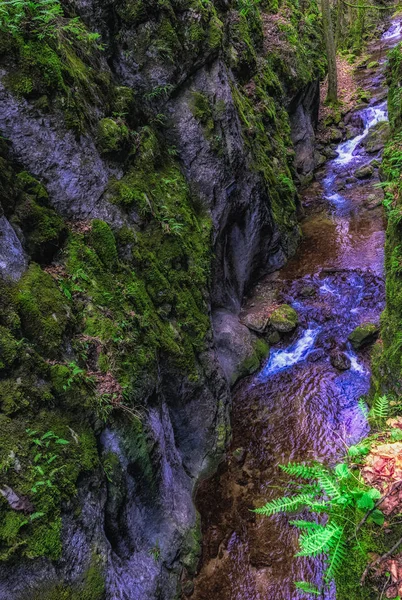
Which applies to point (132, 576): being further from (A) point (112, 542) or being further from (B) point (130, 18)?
(B) point (130, 18)

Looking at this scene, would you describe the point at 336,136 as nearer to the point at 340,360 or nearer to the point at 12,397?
the point at 340,360

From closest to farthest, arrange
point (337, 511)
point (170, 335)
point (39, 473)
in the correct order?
point (337, 511) → point (39, 473) → point (170, 335)

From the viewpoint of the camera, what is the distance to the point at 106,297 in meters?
6.39

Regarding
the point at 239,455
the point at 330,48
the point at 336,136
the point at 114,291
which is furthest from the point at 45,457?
the point at 330,48

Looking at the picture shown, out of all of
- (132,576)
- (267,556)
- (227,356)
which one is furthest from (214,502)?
(227,356)

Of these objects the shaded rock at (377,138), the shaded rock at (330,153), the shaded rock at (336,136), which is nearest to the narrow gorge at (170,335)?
the shaded rock at (377,138)

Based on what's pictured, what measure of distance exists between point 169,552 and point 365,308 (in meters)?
8.18

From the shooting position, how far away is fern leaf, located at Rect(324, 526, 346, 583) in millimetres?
2439

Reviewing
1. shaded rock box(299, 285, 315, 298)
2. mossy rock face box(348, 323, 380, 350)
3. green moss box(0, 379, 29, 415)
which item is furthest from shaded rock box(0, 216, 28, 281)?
shaded rock box(299, 285, 315, 298)

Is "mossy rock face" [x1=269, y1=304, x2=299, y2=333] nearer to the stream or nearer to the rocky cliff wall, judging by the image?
the stream

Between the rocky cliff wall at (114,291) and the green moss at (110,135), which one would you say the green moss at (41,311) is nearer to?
the rocky cliff wall at (114,291)

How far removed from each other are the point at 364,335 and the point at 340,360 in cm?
93

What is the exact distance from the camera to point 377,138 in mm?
17734

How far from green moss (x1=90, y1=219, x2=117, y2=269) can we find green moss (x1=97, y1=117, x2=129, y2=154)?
160 centimetres
